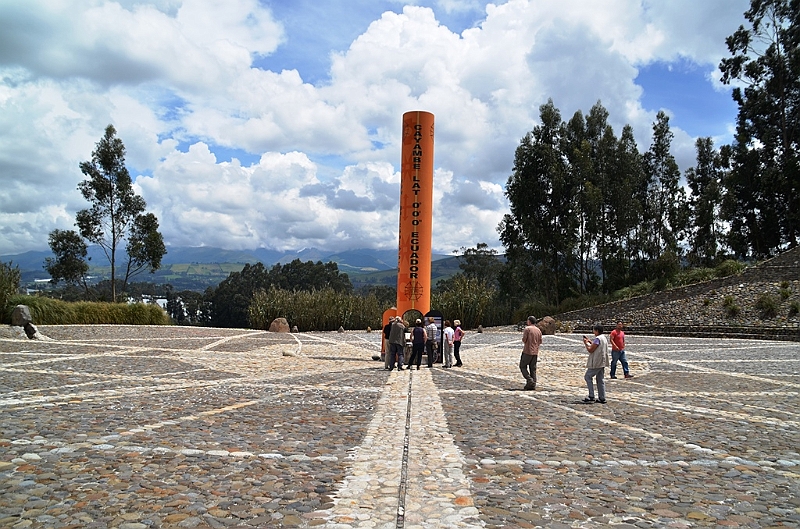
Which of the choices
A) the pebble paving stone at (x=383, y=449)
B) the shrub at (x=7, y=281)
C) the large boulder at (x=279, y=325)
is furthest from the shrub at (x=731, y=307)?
the shrub at (x=7, y=281)

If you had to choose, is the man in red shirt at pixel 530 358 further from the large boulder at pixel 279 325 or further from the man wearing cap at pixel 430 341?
the large boulder at pixel 279 325

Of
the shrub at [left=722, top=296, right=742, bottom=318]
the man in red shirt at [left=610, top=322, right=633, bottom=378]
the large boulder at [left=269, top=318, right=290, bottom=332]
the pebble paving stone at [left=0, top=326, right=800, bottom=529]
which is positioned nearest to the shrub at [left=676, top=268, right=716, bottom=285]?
the shrub at [left=722, top=296, right=742, bottom=318]

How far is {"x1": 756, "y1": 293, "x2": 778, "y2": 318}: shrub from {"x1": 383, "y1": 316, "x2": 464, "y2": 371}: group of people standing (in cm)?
1635

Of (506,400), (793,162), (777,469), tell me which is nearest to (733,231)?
(793,162)

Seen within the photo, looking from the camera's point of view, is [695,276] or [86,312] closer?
[86,312]

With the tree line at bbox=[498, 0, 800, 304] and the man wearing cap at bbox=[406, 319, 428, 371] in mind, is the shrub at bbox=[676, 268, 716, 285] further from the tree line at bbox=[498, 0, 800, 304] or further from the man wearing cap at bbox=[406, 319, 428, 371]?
the man wearing cap at bbox=[406, 319, 428, 371]

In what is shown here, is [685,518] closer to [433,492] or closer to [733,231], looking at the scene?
[433,492]

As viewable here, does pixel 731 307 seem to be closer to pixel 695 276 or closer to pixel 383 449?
pixel 695 276

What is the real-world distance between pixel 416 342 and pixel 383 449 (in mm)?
7748

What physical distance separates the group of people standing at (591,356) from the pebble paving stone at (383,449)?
0.40 m

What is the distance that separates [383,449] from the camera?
624 cm

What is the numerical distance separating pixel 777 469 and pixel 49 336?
19914 mm

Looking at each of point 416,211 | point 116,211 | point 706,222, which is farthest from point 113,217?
point 706,222

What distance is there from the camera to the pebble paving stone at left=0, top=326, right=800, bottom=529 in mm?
4441
